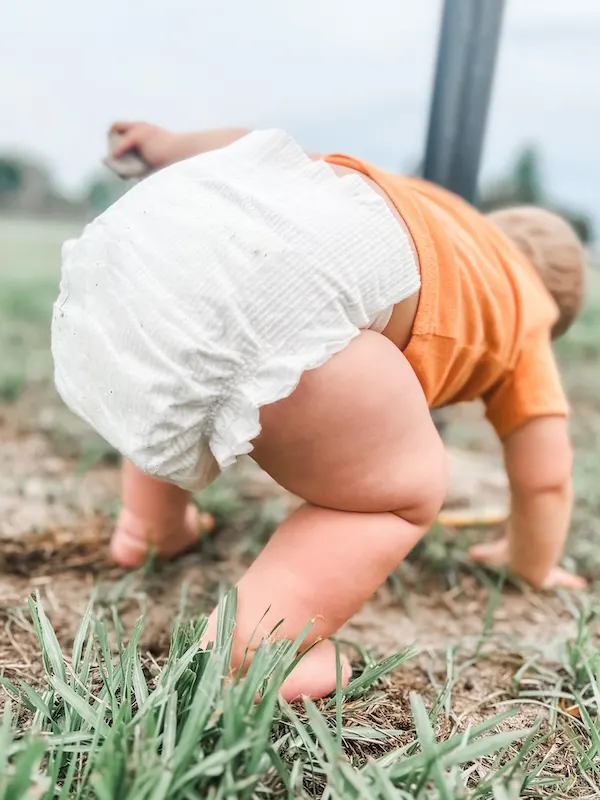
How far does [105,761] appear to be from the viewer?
60 cm

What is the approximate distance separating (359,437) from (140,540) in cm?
55

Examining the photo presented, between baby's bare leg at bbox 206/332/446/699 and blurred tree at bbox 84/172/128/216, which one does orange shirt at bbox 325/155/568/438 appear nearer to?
baby's bare leg at bbox 206/332/446/699

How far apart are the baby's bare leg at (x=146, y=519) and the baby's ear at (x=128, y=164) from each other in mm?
415

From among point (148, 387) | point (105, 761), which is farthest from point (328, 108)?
point (105, 761)

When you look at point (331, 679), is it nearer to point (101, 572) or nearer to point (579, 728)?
point (579, 728)

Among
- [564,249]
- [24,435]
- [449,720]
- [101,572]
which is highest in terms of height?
[564,249]

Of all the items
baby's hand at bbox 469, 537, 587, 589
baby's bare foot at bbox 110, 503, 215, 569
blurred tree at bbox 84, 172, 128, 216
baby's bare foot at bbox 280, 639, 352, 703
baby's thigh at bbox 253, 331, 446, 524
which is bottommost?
baby's hand at bbox 469, 537, 587, 589

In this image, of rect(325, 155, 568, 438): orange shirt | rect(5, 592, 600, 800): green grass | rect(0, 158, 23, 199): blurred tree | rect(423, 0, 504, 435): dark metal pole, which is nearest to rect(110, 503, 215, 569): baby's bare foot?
rect(5, 592, 600, 800): green grass

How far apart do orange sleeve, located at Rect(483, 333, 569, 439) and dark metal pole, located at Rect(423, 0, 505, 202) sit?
65 centimetres

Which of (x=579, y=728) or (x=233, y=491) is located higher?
(x=579, y=728)

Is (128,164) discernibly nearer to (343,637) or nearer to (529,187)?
(343,637)

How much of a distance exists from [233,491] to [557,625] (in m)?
0.63

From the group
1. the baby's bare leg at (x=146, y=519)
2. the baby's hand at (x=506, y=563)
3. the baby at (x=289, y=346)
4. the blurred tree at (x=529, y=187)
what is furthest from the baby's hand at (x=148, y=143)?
the blurred tree at (x=529, y=187)

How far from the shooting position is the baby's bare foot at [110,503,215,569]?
1.22 m
